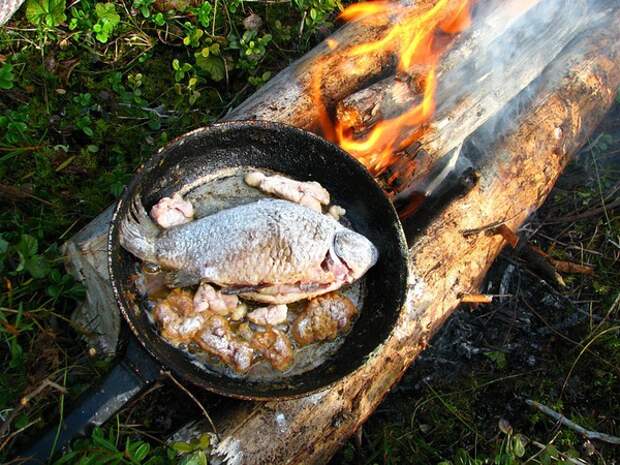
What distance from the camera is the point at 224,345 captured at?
8.50ft

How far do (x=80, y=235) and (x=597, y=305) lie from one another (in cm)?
323

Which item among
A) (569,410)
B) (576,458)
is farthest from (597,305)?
(576,458)

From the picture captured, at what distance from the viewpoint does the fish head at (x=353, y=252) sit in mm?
2648

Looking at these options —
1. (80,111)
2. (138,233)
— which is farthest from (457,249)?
(80,111)

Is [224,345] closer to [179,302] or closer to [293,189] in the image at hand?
[179,302]

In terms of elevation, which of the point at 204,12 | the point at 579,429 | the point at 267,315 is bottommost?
the point at 579,429

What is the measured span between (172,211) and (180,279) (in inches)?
13.4

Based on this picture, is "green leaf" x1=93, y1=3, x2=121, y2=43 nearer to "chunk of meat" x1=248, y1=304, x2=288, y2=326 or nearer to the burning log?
the burning log

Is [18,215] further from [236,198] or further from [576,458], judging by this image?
[576,458]

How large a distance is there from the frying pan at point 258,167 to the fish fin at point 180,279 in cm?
16

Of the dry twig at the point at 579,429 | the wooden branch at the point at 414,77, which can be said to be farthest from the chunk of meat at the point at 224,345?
the dry twig at the point at 579,429

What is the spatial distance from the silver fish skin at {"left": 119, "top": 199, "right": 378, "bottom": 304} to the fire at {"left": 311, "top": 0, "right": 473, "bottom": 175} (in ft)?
2.16

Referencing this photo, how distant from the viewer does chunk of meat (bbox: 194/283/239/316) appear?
2.60 m

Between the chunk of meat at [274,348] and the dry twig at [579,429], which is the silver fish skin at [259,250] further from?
the dry twig at [579,429]
